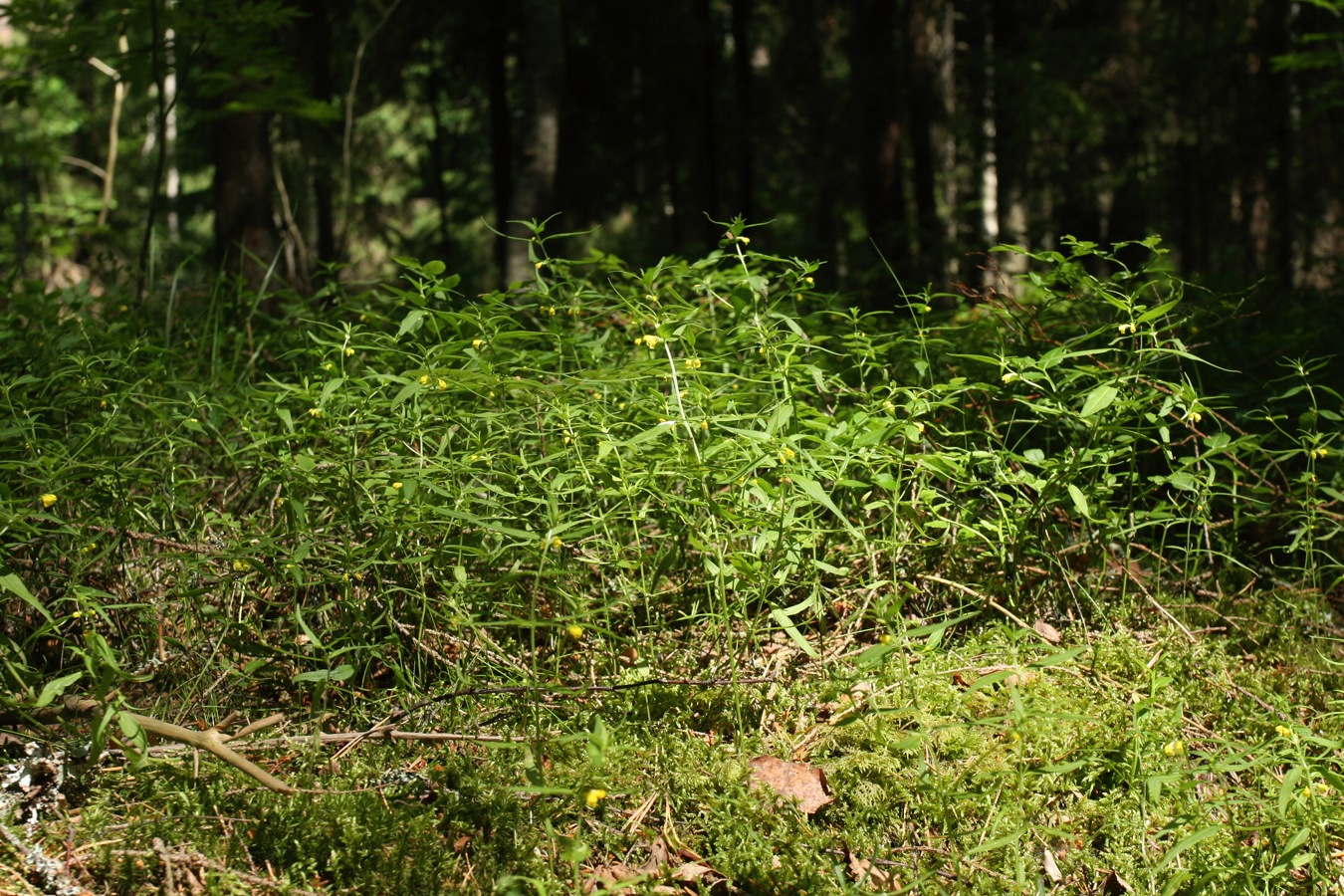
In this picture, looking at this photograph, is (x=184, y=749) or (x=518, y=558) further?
(x=518, y=558)

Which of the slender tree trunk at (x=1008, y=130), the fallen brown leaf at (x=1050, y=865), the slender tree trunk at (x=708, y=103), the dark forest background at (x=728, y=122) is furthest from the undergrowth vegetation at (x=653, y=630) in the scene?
the slender tree trunk at (x=708, y=103)

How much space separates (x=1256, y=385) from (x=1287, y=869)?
2.43m

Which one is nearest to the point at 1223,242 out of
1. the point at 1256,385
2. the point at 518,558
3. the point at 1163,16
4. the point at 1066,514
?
the point at 1163,16

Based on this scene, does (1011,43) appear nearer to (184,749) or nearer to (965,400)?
(965,400)

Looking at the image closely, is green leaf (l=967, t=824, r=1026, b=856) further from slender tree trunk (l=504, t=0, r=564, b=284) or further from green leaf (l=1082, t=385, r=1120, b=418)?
slender tree trunk (l=504, t=0, r=564, b=284)

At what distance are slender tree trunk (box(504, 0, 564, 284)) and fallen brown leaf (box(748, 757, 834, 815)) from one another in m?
5.68

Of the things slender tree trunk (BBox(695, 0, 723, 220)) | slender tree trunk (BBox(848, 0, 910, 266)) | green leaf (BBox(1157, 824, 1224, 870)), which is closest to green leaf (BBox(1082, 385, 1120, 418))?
green leaf (BBox(1157, 824, 1224, 870))

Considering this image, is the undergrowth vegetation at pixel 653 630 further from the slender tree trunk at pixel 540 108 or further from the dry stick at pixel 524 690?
the slender tree trunk at pixel 540 108

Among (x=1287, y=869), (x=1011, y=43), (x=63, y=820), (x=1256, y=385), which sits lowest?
(x=1287, y=869)

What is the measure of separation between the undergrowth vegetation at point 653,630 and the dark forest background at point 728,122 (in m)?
2.88

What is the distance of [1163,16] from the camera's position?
12320mm

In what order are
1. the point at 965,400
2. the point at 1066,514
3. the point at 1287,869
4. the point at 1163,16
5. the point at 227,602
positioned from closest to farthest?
the point at 1287,869
the point at 227,602
the point at 1066,514
the point at 965,400
the point at 1163,16

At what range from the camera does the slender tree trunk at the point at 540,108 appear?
25.0ft

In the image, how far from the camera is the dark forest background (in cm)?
701
